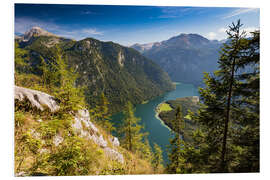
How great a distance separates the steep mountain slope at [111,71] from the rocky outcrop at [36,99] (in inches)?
2274

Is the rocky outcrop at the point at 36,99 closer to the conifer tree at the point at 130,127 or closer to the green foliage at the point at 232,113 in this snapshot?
the green foliage at the point at 232,113

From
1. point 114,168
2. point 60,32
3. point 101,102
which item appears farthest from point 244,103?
point 101,102

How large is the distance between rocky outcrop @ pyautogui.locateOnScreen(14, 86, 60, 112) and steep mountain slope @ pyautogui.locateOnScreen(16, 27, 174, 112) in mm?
57749

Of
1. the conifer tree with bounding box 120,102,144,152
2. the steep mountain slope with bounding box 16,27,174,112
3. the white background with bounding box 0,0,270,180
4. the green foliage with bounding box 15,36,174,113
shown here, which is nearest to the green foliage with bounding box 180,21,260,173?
the white background with bounding box 0,0,270,180

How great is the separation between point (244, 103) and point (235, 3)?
12.9 feet

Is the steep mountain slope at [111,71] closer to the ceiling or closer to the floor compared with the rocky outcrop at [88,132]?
closer to the ceiling

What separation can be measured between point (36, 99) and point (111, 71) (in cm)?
9547

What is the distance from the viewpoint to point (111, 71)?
3816 inches

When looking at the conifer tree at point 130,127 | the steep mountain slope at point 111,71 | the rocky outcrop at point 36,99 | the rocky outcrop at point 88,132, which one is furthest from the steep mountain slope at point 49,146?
the steep mountain slope at point 111,71

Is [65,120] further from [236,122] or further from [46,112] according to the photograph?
[236,122]

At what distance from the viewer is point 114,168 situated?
156 inches

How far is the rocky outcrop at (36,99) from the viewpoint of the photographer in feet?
12.4
